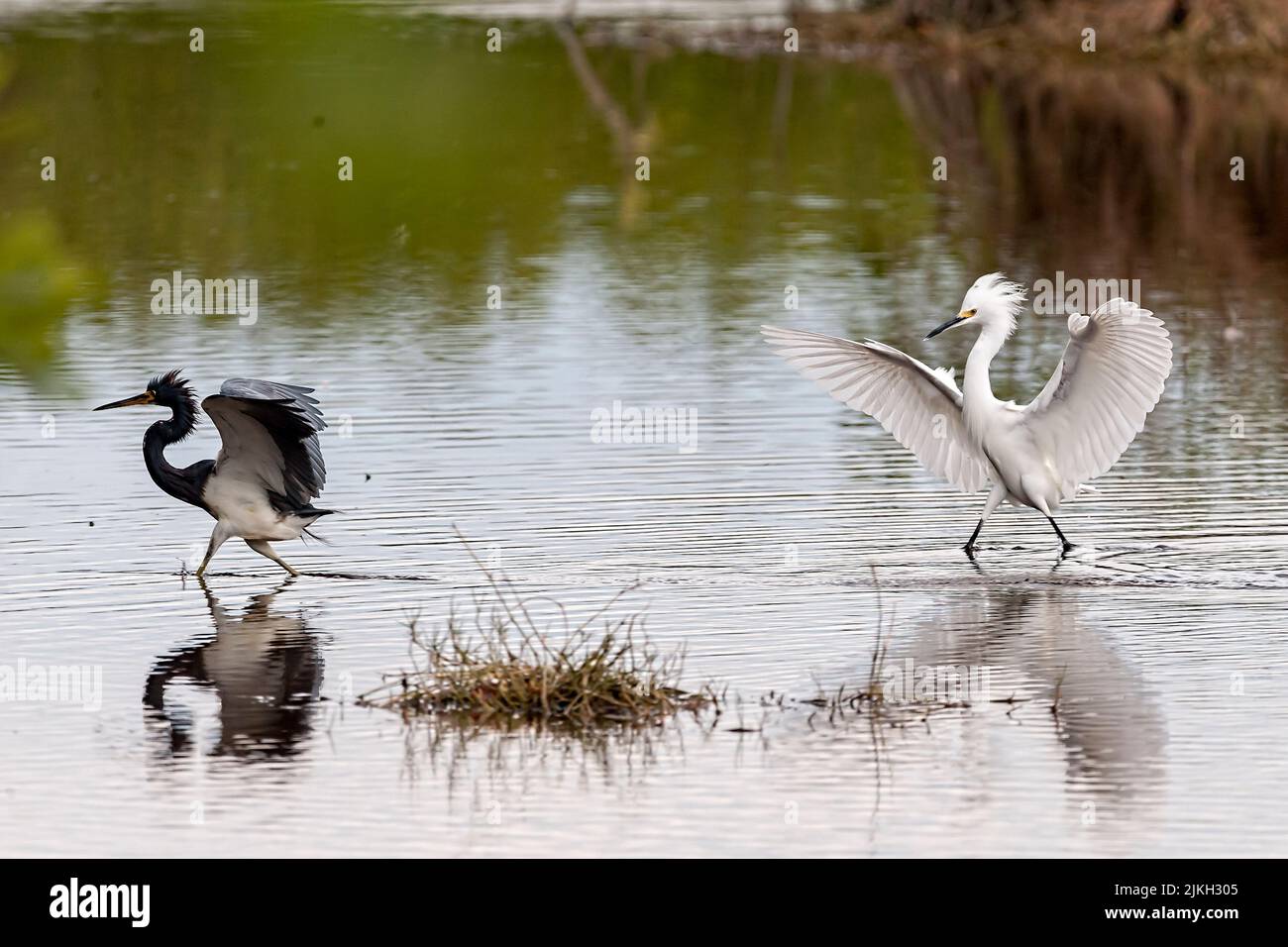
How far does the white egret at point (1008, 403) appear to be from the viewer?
399 inches

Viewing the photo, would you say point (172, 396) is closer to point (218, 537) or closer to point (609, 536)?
point (218, 537)

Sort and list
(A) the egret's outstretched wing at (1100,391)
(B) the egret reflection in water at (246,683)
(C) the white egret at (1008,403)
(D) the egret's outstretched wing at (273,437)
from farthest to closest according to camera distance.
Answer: (C) the white egret at (1008,403) < (A) the egret's outstretched wing at (1100,391) < (D) the egret's outstretched wing at (273,437) < (B) the egret reflection in water at (246,683)

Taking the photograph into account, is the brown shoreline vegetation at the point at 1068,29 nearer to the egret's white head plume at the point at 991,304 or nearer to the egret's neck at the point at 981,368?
the egret's white head plume at the point at 991,304

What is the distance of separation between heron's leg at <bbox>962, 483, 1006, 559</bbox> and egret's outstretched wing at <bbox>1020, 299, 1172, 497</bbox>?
1.00ft

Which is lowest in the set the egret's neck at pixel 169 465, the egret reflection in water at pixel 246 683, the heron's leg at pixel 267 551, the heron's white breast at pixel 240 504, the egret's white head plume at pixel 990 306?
the egret reflection in water at pixel 246 683

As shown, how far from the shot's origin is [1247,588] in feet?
31.7

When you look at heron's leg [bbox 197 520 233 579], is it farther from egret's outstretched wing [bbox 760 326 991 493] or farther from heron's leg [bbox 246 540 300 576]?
egret's outstretched wing [bbox 760 326 991 493]

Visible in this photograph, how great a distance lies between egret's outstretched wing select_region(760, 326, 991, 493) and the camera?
11.0 m

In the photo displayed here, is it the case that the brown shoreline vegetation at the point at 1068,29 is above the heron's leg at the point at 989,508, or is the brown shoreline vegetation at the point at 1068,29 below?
above

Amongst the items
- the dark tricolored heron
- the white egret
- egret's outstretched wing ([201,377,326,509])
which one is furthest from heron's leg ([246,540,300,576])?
the white egret

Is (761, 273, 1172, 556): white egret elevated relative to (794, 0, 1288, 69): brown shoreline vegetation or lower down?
lower down

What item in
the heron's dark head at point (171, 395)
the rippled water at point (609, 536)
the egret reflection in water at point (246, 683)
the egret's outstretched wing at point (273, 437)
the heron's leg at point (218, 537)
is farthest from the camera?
the heron's dark head at point (171, 395)

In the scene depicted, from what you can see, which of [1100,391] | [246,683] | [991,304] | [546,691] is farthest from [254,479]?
[1100,391]

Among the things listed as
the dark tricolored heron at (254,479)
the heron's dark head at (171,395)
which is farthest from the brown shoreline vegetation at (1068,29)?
the dark tricolored heron at (254,479)
